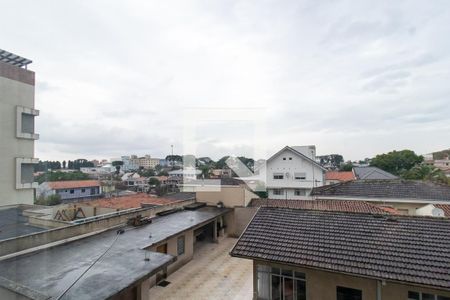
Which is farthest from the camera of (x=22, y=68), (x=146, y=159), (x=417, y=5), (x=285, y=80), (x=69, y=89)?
(x=146, y=159)

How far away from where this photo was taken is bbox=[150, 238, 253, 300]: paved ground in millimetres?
7172

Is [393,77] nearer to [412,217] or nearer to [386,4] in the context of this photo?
[386,4]

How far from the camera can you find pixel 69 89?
539 centimetres

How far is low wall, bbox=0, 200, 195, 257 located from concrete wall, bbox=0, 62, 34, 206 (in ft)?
7.31

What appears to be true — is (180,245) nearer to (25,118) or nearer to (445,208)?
(25,118)

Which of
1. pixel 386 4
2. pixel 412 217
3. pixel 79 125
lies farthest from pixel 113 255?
pixel 386 4

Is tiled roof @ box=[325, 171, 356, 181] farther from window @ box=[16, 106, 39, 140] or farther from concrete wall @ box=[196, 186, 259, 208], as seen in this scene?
window @ box=[16, 106, 39, 140]

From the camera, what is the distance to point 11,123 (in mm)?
5941

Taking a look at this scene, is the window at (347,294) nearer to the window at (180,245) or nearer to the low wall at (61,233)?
the window at (180,245)

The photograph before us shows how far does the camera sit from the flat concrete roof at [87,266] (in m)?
4.29

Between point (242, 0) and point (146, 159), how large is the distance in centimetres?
5465

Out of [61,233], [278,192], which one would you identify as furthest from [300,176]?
[61,233]

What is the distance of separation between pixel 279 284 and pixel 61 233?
21.5 feet

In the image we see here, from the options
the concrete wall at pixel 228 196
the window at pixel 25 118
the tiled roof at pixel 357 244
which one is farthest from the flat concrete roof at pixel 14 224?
the concrete wall at pixel 228 196
